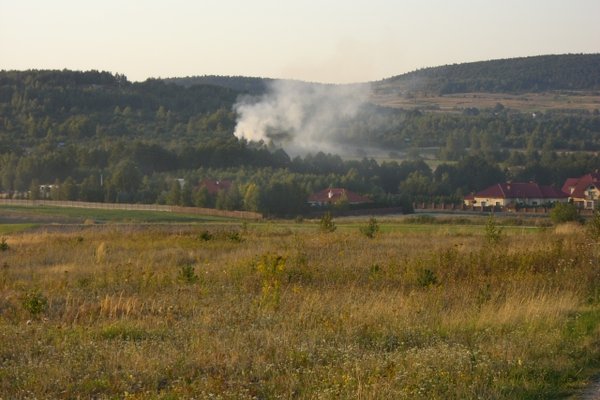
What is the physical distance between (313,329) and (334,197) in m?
69.1

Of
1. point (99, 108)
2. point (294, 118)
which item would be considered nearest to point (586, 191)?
point (294, 118)

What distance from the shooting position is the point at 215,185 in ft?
284

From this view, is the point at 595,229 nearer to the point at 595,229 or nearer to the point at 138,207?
the point at 595,229

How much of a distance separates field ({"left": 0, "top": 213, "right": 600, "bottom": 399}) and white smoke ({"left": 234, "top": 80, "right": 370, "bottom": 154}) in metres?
102

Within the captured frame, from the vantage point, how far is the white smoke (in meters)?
131

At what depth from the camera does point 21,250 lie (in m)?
30.9

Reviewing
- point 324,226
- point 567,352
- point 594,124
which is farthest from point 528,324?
point 594,124

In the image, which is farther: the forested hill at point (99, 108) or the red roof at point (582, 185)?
the forested hill at point (99, 108)

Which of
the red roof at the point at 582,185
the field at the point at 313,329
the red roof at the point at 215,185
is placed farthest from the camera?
the red roof at the point at 582,185

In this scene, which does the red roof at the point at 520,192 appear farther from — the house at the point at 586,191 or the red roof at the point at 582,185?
the house at the point at 586,191

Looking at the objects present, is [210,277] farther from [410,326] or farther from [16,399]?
[16,399]

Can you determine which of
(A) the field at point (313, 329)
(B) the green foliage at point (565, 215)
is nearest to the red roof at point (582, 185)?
(B) the green foliage at point (565, 215)

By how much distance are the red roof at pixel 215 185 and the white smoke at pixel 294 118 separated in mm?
32528

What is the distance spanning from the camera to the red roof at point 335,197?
81.5m
